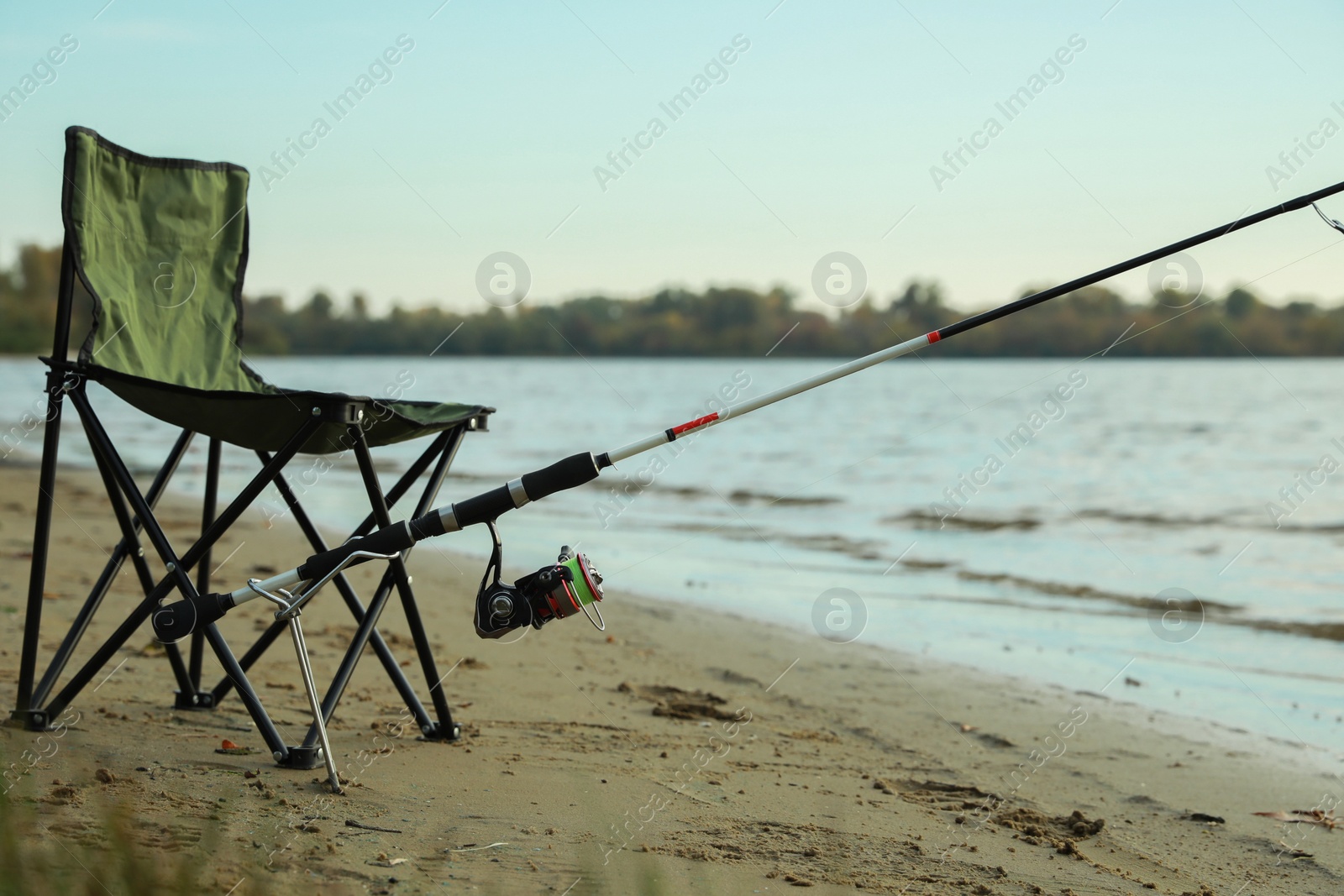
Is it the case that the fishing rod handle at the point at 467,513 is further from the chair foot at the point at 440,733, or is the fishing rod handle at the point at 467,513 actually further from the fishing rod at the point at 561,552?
the chair foot at the point at 440,733

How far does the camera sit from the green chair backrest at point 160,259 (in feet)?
10.8

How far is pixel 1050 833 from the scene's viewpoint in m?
3.07

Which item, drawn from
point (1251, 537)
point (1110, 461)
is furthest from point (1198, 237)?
point (1110, 461)

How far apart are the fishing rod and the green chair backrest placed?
2.32ft

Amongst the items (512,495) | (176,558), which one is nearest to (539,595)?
(512,495)

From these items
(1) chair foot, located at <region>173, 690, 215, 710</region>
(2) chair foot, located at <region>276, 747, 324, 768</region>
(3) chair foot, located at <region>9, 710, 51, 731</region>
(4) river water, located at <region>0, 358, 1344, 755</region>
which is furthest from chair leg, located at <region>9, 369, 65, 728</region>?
(4) river water, located at <region>0, 358, 1344, 755</region>

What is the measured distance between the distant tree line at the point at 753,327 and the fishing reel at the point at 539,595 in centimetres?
2987

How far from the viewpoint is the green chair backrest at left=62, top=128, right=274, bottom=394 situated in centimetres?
329

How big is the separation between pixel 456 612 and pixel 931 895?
12.5 feet

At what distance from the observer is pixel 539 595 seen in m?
2.90

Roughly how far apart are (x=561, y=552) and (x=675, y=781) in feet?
2.78

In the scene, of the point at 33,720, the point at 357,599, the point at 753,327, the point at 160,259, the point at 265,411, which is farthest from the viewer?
the point at 753,327

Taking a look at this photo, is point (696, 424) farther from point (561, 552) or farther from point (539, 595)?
point (539, 595)

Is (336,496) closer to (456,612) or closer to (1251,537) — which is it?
(456,612)
